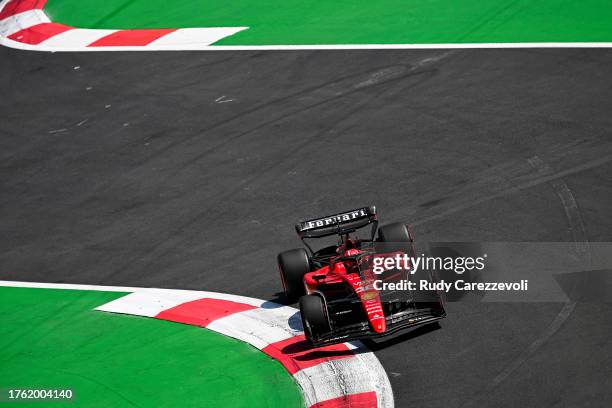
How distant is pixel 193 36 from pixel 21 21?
220 inches

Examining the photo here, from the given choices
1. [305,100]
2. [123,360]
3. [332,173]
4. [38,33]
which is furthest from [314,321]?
[38,33]

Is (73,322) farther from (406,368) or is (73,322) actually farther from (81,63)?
(81,63)

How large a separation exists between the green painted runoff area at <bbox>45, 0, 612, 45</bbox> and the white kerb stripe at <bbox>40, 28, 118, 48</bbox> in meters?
0.39

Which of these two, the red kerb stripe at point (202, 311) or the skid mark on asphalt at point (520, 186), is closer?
the red kerb stripe at point (202, 311)

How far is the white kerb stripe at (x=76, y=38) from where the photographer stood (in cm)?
2286

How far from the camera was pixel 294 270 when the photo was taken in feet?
39.6

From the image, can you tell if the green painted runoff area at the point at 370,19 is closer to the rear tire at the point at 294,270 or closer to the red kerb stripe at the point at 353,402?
the rear tire at the point at 294,270

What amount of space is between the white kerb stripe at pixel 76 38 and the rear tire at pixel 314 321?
13706mm

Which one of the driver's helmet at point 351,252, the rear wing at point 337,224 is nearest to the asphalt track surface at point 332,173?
the rear wing at point 337,224

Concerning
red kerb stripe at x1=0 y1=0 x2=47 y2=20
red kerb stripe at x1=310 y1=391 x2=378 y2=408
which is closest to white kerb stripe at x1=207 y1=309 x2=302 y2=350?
A: red kerb stripe at x1=310 y1=391 x2=378 y2=408

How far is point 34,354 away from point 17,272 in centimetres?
250

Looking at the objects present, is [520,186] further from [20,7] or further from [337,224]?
[20,7]

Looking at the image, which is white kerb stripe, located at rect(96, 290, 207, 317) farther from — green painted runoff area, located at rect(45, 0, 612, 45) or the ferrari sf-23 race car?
green painted runoff area, located at rect(45, 0, 612, 45)

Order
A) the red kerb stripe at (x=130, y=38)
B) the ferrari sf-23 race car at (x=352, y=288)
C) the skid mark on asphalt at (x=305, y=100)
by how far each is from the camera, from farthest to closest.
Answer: the red kerb stripe at (x=130, y=38)
the skid mark on asphalt at (x=305, y=100)
the ferrari sf-23 race car at (x=352, y=288)
